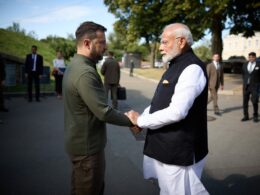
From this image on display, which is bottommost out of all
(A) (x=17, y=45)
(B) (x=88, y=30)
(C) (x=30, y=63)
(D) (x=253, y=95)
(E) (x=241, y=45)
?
(D) (x=253, y=95)

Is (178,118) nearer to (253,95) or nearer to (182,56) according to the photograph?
(182,56)

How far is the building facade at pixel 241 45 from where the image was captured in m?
68.1

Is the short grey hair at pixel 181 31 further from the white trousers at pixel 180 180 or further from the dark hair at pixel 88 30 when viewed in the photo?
the white trousers at pixel 180 180

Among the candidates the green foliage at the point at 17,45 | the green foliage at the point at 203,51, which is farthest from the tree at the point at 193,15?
the green foliage at the point at 203,51

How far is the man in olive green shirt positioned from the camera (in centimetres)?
255

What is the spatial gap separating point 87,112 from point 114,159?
3.06 metres

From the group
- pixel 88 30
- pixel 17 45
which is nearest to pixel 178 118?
pixel 88 30

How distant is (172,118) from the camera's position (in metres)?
2.55

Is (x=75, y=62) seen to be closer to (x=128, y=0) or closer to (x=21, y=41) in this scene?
(x=128, y=0)

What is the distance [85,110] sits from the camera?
265 cm

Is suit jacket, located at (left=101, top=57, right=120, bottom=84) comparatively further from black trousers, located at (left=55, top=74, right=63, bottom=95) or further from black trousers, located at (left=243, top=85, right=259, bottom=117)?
black trousers, located at (left=243, top=85, right=259, bottom=117)

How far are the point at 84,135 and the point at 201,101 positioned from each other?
1087mm

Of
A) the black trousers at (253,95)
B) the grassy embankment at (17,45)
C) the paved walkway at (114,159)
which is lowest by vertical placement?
the paved walkway at (114,159)

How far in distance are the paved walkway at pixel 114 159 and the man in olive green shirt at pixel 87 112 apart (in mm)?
1515
